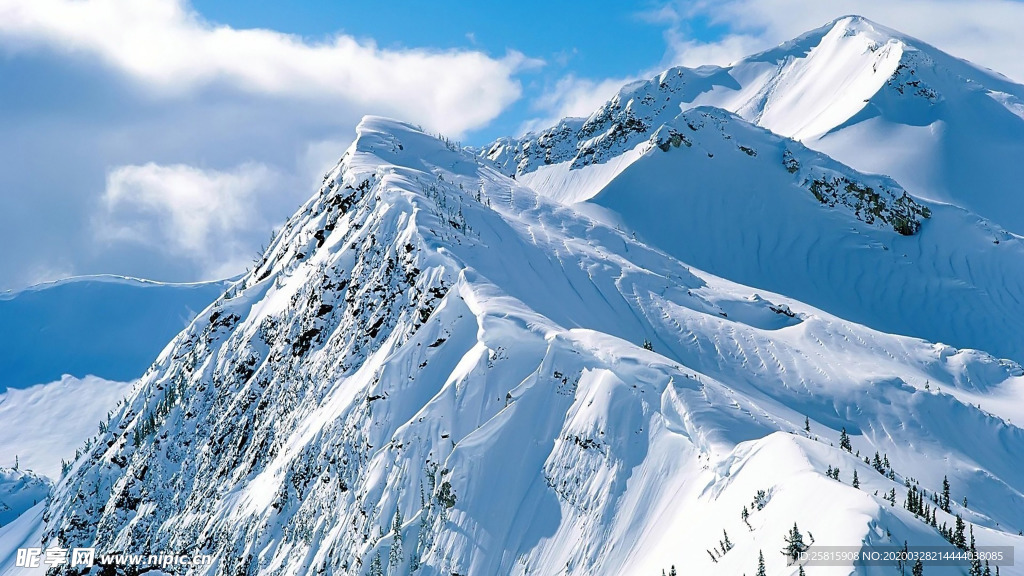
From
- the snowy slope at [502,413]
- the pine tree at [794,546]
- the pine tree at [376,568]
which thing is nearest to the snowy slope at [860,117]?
the snowy slope at [502,413]

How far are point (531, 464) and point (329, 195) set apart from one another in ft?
115

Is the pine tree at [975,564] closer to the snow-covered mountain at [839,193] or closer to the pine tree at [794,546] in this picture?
the pine tree at [794,546]

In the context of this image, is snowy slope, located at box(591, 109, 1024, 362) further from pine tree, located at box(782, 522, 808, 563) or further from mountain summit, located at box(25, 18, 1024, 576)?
pine tree, located at box(782, 522, 808, 563)

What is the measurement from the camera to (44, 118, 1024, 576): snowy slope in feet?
106

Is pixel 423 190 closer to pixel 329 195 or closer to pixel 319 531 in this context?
pixel 329 195

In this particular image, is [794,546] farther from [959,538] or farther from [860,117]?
[860,117]

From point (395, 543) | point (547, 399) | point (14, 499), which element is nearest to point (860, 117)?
point (547, 399)

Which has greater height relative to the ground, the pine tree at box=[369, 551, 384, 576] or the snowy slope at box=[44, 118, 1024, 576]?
the snowy slope at box=[44, 118, 1024, 576]

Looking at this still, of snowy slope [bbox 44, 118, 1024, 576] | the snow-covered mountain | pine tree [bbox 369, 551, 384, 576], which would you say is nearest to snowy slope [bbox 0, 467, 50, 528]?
the snow-covered mountain

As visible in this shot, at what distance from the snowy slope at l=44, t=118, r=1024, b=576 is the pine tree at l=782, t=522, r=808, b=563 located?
1.53 ft

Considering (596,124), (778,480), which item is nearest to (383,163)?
(778,480)

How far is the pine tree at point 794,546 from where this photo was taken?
73.1 ft

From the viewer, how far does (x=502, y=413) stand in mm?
37906

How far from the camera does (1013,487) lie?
4819cm
